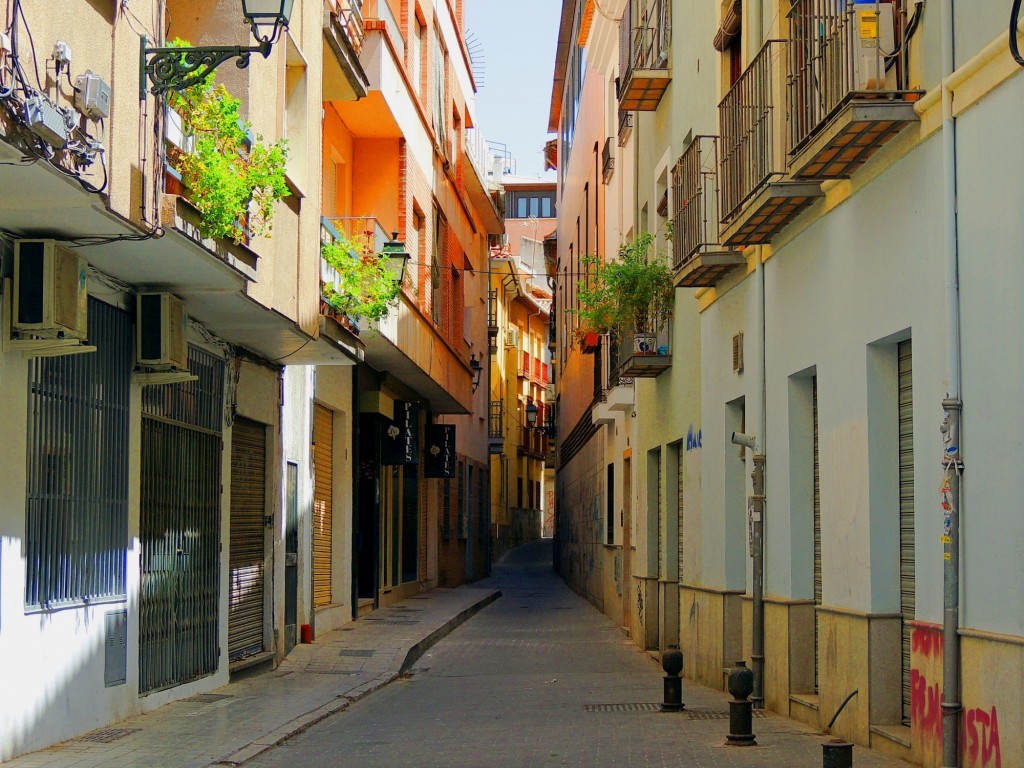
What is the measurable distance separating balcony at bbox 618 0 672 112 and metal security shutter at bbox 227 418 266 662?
7.32 m

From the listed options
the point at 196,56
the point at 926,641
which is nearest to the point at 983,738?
the point at 926,641

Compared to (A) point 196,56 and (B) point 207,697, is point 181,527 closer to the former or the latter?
(B) point 207,697

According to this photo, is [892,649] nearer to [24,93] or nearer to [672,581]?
[24,93]

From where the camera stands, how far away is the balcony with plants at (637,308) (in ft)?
62.5

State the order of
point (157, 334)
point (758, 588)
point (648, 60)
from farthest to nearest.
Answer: point (648, 60) → point (758, 588) → point (157, 334)

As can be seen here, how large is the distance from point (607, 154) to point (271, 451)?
13752 mm

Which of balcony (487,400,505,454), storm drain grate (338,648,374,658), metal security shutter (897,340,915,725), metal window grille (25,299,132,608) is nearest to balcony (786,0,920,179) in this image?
metal security shutter (897,340,915,725)

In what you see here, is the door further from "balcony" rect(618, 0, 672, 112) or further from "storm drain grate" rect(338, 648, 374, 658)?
"balcony" rect(618, 0, 672, 112)

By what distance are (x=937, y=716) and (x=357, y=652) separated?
34.6ft

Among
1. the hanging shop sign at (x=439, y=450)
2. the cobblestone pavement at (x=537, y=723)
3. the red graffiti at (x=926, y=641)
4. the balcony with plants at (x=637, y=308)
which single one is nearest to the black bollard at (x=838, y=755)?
the red graffiti at (x=926, y=641)

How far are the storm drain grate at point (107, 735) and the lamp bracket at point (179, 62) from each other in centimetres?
474

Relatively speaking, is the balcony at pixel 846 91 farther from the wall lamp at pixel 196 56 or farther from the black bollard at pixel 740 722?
the wall lamp at pixel 196 56

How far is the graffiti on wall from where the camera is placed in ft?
25.2

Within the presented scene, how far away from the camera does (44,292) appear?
9.16 m
